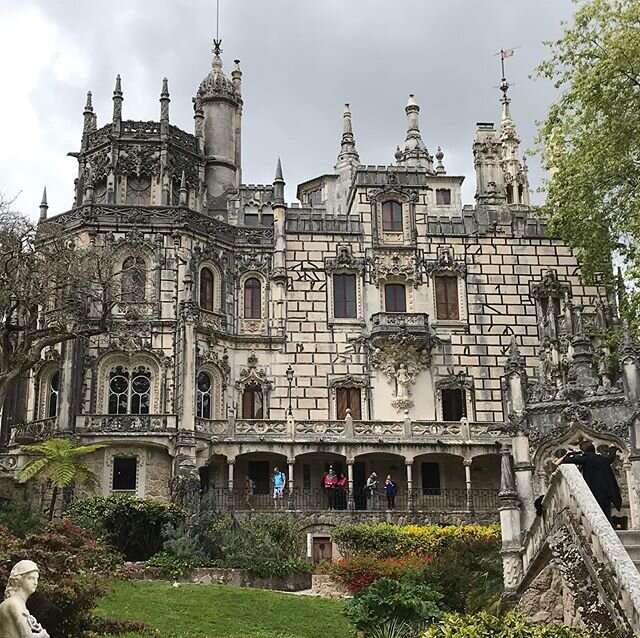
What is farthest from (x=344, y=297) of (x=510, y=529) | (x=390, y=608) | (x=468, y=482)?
(x=390, y=608)

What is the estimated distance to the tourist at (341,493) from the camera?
36812mm

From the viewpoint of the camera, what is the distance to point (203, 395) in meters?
39.8

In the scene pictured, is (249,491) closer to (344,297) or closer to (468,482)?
(468,482)

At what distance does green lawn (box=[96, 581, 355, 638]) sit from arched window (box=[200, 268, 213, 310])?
682 inches

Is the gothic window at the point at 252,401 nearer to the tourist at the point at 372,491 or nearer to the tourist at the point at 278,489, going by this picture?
the tourist at the point at 278,489

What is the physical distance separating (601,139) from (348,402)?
15.3 metres

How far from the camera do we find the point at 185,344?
38.1 metres

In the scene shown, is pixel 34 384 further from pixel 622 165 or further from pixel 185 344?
pixel 622 165

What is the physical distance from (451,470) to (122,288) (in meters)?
15.5

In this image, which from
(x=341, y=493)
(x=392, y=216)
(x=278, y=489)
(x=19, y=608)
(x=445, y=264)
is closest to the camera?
(x=19, y=608)

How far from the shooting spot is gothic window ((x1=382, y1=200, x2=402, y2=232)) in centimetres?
4381

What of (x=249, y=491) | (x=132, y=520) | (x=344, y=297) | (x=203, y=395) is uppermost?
(x=344, y=297)

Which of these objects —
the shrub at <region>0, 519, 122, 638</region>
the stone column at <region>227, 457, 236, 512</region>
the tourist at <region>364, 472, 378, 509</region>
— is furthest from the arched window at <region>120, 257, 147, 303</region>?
the shrub at <region>0, 519, 122, 638</region>

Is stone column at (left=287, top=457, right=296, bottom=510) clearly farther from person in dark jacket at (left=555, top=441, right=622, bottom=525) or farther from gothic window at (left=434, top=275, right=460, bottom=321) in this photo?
person in dark jacket at (left=555, top=441, right=622, bottom=525)
